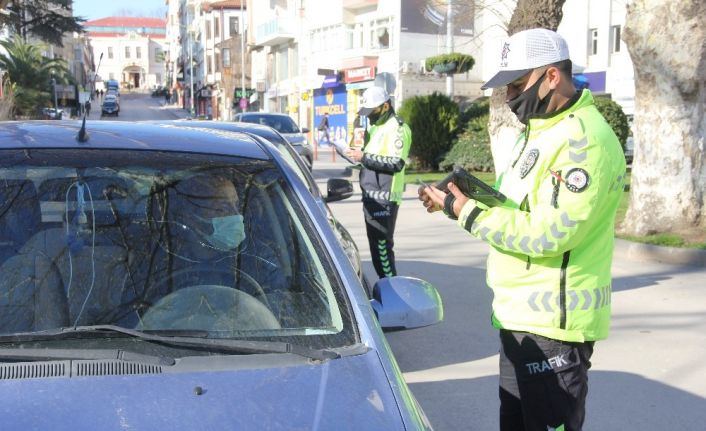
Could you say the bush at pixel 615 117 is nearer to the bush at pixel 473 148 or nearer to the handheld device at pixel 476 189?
the bush at pixel 473 148

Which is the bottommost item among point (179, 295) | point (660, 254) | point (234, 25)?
point (660, 254)

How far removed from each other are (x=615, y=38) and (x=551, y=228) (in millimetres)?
34029

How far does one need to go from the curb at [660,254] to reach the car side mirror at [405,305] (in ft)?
22.3

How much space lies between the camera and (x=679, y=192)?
32.7ft

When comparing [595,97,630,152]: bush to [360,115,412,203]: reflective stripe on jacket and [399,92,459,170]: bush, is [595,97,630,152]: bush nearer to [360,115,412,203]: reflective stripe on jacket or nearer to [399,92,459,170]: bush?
[399,92,459,170]: bush

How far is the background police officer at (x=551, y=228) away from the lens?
265cm

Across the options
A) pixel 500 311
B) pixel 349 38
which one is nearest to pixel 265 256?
pixel 500 311

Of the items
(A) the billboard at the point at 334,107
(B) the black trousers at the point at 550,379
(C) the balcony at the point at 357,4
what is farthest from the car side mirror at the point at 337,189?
(A) the billboard at the point at 334,107

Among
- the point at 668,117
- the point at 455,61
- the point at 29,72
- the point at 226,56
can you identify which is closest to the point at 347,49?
the point at 455,61

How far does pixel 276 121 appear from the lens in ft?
75.9

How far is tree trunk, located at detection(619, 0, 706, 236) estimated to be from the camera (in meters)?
9.64

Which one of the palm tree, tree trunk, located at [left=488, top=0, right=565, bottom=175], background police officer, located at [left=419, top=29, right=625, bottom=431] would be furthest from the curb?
the palm tree

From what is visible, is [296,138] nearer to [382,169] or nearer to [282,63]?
[382,169]

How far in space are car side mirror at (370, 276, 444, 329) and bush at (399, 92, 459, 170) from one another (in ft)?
61.5
